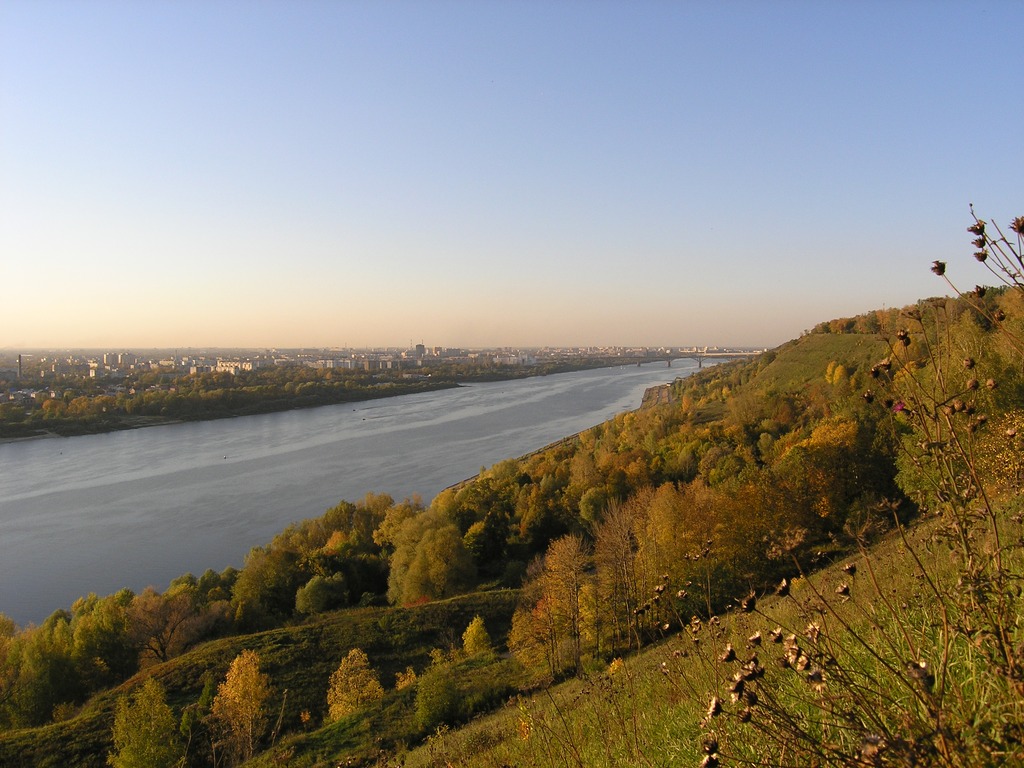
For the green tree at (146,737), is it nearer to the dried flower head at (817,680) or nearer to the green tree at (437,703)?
the green tree at (437,703)

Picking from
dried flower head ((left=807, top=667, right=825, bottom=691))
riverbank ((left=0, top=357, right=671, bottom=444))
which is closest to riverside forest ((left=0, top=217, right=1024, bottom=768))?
dried flower head ((left=807, top=667, right=825, bottom=691))

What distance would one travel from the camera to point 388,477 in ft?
60.0

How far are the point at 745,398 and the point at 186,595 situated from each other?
14718mm

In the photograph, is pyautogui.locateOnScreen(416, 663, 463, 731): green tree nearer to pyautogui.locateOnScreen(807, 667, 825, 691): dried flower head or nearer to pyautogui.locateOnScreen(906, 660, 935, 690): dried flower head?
pyautogui.locateOnScreen(807, 667, 825, 691): dried flower head

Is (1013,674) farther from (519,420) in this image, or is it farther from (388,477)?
(519,420)

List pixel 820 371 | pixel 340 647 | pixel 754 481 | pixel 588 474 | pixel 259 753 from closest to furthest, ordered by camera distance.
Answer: pixel 259 753 → pixel 340 647 → pixel 754 481 → pixel 588 474 → pixel 820 371

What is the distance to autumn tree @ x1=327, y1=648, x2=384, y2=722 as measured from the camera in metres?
6.35

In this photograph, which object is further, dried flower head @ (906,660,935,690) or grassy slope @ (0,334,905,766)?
grassy slope @ (0,334,905,766)

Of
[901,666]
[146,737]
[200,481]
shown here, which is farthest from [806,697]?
[200,481]

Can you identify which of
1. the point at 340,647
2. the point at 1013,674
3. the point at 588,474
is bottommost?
the point at 340,647

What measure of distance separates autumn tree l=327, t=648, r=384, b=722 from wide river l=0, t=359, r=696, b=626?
21.1ft

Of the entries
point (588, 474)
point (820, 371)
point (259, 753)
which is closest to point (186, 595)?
point (259, 753)

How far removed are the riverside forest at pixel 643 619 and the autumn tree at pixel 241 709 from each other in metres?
0.04

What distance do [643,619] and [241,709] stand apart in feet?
16.2
